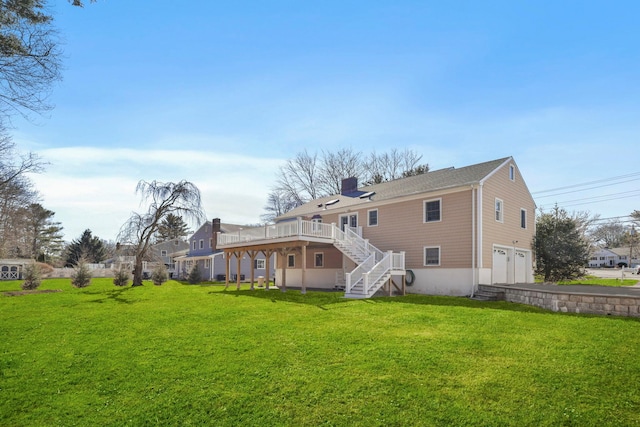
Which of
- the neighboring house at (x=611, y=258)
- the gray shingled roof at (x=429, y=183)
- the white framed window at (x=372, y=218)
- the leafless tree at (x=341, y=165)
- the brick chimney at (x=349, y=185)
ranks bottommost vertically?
the neighboring house at (x=611, y=258)

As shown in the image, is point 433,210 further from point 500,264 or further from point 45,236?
point 45,236

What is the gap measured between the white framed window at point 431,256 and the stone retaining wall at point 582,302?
13.8ft

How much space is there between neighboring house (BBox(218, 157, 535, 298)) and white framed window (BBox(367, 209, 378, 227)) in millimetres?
56

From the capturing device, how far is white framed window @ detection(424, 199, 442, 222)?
19109 mm

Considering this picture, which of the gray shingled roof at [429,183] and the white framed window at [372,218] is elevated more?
the gray shingled roof at [429,183]

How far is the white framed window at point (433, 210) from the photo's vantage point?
19.1 metres

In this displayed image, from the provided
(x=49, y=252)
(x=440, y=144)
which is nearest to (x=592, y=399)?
(x=440, y=144)

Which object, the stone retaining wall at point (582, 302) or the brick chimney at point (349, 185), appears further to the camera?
the brick chimney at point (349, 185)

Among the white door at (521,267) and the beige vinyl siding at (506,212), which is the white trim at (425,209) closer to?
the beige vinyl siding at (506,212)

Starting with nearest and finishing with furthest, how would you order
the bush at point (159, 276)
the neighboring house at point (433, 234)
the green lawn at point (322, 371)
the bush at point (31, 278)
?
the green lawn at point (322, 371) → the neighboring house at point (433, 234) → the bush at point (31, 278) → the bush at point (159, 276)

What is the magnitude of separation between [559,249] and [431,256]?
1020 cm

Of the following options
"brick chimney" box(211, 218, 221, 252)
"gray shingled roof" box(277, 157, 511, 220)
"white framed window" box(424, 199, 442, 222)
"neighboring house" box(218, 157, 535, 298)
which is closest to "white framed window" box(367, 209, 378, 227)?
"neighboring house" box(218, 157, 535, 298)

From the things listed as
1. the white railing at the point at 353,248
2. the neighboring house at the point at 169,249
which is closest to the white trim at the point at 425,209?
the white railing at the point at 353,248

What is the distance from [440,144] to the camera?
64.5 ft
